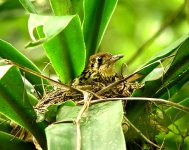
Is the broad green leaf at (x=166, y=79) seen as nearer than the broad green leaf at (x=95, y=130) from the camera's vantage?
No

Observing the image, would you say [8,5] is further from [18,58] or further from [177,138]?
[177,138]

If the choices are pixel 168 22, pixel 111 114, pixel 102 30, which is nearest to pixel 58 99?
pixel 102 30

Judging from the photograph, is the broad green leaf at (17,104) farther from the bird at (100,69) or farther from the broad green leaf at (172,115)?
the bird at (100,69)

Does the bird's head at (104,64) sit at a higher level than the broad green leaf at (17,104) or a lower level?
lower

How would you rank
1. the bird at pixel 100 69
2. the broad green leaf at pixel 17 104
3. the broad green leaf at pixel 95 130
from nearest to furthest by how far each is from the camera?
1. the broad green leaf at pixel 95 130
2. the broad green leaf at pixel 17 104
3. the bird at pixel 100 69

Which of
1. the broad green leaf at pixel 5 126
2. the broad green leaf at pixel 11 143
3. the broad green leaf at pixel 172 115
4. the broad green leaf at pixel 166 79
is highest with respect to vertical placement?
the broad green leaf at pixel 166 79

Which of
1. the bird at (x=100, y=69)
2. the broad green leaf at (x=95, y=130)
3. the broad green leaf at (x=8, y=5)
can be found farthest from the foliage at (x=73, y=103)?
the broad green leaf at (x=8, y=5)
